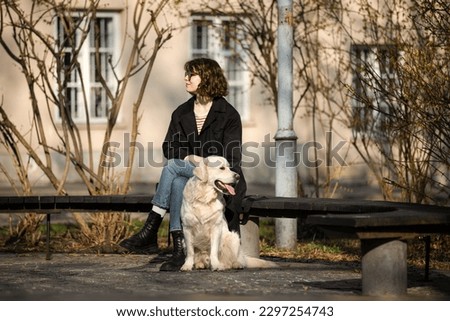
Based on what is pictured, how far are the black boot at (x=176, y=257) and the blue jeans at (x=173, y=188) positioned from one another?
69 mm

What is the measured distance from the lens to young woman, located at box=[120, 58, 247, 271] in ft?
33.0

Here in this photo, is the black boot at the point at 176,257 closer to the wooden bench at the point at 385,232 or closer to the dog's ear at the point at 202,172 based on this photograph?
the dog's ear at the point at 202,172

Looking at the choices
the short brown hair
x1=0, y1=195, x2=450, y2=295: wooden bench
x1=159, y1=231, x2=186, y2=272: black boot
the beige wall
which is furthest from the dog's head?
the beige wall

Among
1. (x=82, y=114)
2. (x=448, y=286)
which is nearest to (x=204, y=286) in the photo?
(x=448, y=286)

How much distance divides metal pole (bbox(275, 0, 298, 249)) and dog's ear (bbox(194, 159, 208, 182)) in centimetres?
232

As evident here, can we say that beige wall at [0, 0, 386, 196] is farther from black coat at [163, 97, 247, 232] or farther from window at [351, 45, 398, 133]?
black coat at [163, 97, 247, 232]

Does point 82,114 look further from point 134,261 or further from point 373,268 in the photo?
point 373,268

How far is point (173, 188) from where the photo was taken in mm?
10102

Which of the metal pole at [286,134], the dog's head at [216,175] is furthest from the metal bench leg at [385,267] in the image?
the metal pole at [286,134]

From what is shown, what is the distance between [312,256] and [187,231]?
1.97 metres

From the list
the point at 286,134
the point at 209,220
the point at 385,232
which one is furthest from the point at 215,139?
the point at 385,232

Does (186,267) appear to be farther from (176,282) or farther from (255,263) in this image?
(176,282)

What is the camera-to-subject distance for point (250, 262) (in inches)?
394

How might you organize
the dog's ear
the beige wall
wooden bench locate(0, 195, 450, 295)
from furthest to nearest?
the beige wall → the dog's ear → wooden bench locate(0, 195, 450, 295)
